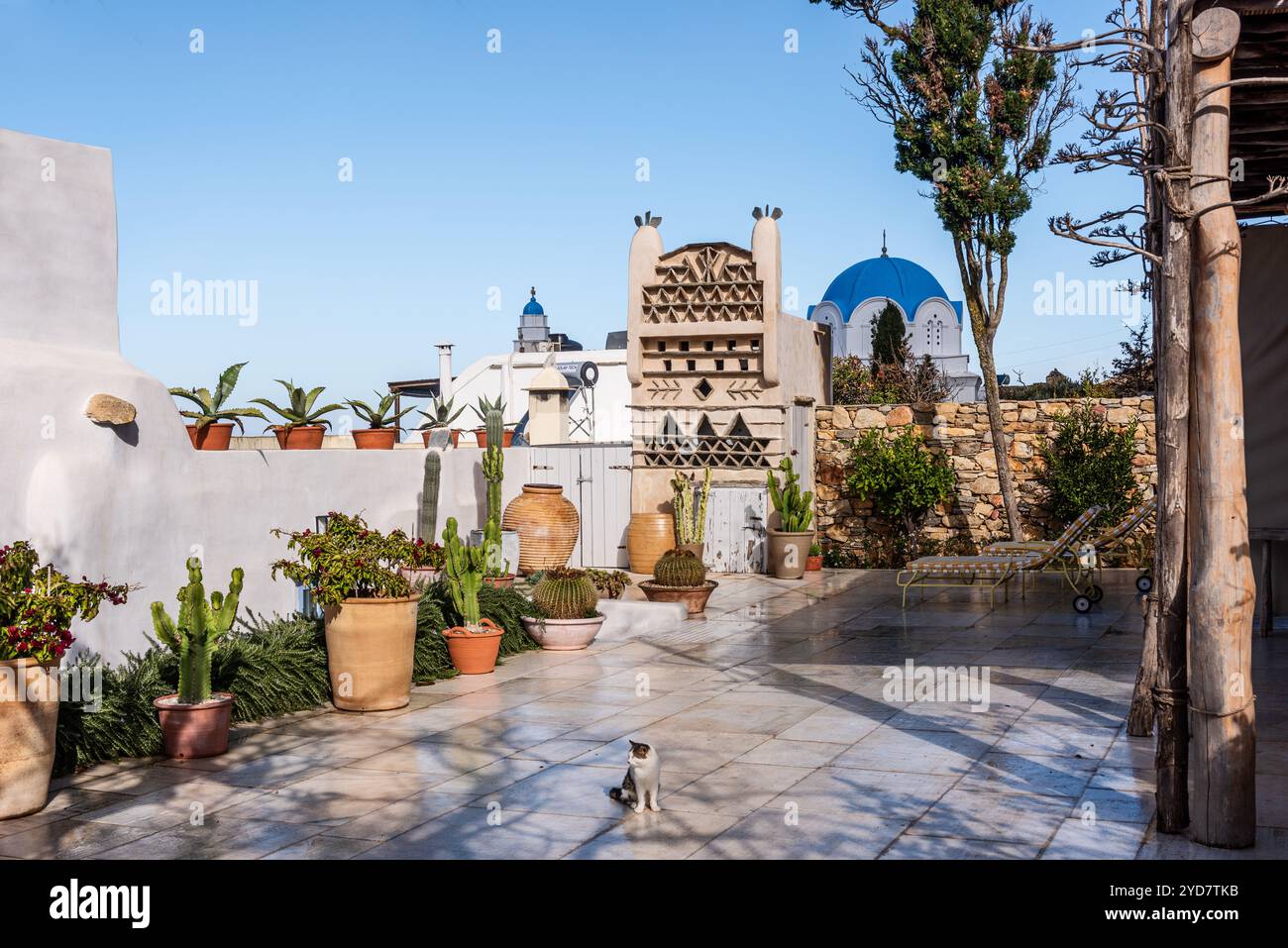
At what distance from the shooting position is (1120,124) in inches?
239

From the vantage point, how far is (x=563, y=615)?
38.2 ft

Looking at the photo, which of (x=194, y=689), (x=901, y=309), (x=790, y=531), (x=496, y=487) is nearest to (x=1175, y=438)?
(x=194, y=689)

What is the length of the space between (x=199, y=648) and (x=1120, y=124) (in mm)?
5830

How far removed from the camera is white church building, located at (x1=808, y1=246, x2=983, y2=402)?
3688 cm

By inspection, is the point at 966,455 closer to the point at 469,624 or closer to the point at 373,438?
the point at 373,438

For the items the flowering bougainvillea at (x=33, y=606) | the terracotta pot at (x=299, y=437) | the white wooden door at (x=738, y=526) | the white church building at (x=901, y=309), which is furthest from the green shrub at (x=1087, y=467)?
the white church building at (x=901, y=309)

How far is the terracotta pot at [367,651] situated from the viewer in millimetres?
8727

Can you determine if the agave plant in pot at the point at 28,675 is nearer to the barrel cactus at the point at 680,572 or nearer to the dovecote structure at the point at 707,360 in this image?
the barrel cactus at the point at 680,572

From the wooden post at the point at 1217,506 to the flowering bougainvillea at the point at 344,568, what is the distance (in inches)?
212

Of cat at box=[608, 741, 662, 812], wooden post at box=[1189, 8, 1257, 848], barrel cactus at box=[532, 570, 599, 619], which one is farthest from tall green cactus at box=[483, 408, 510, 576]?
wooden post at box=[1189, 8, 1257, 848]

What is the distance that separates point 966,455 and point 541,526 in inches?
258

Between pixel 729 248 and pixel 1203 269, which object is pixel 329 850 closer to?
pixel 1203 269

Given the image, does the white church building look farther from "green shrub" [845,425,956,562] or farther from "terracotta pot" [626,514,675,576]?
"terracotta pot" [626,514,675,576]
